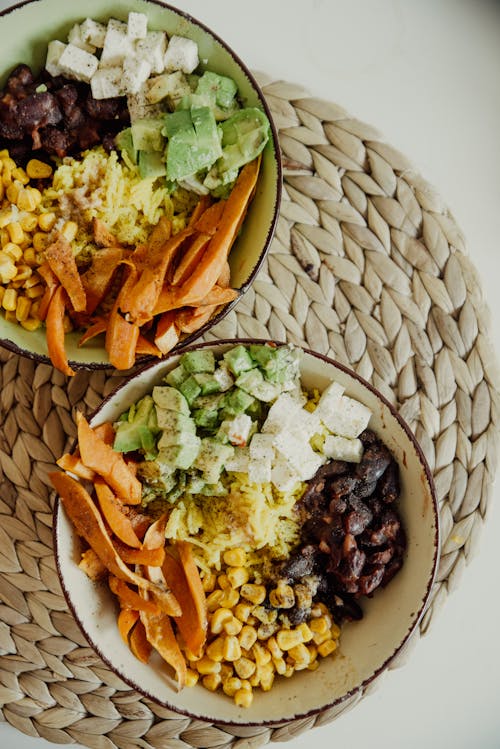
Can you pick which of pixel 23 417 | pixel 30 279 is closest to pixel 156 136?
pixel 30 279

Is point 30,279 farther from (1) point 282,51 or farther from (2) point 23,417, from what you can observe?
(1) point 282,51

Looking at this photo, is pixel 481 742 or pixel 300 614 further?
pixel 481 742

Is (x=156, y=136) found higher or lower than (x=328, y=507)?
higher

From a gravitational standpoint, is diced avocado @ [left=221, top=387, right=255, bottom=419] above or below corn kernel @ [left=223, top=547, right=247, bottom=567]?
above

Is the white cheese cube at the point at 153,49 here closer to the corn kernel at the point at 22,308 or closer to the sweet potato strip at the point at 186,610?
the corn kernel at the point at 22,308

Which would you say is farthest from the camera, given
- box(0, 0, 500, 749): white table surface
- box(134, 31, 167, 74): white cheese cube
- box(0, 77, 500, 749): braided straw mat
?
box(0, 0, 500, 749): white table surface

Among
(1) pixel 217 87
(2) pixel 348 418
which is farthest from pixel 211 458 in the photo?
(1) pixel 217 87

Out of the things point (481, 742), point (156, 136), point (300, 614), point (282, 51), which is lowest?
point (481, 742)

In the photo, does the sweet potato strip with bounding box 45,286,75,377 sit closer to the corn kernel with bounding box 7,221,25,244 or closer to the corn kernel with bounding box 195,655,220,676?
the corn kernel with bounding box 7,221,25,244

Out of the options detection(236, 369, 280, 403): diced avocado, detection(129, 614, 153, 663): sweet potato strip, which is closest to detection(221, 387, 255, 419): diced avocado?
detection(236, 369, 280, 403): diced avocado
